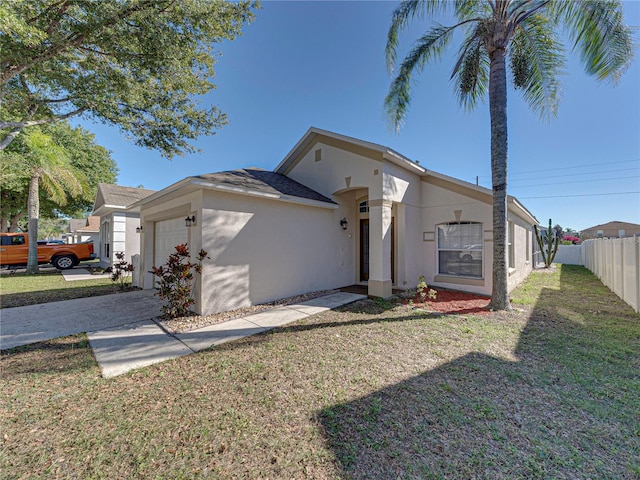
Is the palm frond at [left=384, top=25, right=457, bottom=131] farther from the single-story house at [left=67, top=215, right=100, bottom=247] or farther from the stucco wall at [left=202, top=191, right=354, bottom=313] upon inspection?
the single-story house at [left=67, top=215, right=100, bottom=247]

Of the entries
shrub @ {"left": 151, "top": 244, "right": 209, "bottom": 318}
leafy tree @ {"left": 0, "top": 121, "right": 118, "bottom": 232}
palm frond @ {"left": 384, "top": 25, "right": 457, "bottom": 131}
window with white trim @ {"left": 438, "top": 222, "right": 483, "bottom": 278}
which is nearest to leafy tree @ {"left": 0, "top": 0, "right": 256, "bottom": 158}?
palm frond @ {"left": 384, "top": 25, "right": 457, "bottom": 131}

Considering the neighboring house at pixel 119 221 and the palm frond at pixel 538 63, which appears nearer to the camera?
the palm frond at pixel 538 63

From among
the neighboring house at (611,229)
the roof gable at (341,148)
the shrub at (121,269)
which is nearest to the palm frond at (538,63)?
the roof gable at (341,148)

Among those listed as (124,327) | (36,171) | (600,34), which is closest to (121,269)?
(124,327)

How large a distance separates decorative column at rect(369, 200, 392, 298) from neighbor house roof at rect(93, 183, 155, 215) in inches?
536

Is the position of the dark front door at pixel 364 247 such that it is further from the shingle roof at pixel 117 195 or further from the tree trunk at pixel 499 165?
the shingle roof at pixel 117 195

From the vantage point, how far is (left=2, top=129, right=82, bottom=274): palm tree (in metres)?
13.8

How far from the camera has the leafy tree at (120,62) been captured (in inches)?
240

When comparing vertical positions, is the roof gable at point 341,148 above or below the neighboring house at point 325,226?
above

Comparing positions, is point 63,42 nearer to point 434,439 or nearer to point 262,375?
point 262,375

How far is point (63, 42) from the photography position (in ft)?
20.5

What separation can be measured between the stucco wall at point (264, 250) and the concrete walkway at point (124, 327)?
0.83m

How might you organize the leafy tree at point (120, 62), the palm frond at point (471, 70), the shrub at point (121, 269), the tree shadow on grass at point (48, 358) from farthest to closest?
the shrub at point (121, 269), the palm frond at point (471, 70), the leafy tree at point (120, 62), the tree shadow on grass at point (48, 358)

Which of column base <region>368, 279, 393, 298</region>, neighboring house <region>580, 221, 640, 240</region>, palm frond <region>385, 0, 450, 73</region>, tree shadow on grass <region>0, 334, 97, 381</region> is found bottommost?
tree shadow on grass <region>0, 334, 97, 381</region>
